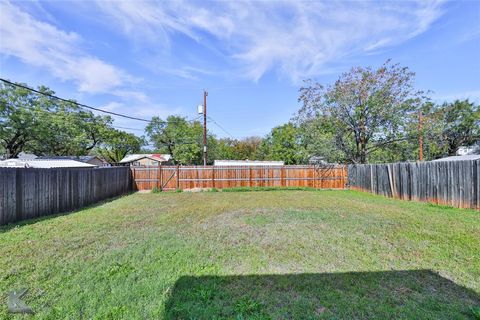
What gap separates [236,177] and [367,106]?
31.5 ft

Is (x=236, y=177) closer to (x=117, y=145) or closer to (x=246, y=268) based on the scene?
(x=246, y=268)

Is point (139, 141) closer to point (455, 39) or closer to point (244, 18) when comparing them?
point (244, 18)

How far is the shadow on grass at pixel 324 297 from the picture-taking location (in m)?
2.18

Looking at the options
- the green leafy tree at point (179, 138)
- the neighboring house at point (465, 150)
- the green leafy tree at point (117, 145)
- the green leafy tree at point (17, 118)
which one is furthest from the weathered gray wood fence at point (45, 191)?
the neighboring house at point (465, 150)

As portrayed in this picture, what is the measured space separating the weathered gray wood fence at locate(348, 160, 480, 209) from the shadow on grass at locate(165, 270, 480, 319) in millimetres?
5865

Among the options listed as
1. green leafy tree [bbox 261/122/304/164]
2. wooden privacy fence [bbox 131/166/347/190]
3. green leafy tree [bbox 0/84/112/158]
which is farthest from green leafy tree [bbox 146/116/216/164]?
wooden privacy fence [bbox 131/166/347/190]

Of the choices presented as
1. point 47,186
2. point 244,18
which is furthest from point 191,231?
point 244,18

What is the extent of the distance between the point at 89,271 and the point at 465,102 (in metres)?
26.4

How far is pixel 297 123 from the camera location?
1772 cm

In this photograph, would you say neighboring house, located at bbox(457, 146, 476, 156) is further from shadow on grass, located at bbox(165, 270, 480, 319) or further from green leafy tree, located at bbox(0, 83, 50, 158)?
green leafy tree, located at bbox(0, 83, 50, 158)

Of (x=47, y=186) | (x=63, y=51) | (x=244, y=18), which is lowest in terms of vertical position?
(x=47, y=186)

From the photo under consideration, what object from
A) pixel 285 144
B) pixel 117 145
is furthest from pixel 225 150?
pixel 117 145

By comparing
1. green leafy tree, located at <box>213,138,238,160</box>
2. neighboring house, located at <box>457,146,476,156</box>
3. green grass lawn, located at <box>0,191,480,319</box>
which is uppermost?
green leafy tree, located at <box>213,138,238,160</box>

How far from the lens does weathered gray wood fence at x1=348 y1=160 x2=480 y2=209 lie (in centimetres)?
685
